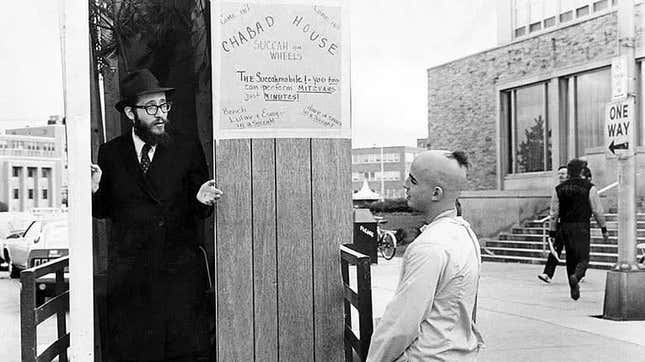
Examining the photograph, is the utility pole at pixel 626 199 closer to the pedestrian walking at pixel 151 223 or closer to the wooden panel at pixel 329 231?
the wooden panel at pixel 329 231

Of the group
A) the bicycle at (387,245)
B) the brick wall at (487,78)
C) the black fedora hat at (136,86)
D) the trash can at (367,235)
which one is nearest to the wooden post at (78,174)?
the black fedora hat at (136,86)

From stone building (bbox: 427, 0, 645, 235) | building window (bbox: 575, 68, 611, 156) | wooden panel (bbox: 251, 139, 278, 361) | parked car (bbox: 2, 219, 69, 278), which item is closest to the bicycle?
stone building (bbox: 427, 0, 645, 235)

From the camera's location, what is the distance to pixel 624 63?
859 centimetres

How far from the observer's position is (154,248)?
13.7 ft

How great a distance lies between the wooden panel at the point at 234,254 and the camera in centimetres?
419

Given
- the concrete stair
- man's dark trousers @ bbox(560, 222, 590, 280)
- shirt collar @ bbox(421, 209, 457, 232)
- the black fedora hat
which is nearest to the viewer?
shirt collar @ bbox(421, 209, 457, 232)

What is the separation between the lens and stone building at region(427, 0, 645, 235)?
22062mm

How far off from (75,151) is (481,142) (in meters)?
25.6

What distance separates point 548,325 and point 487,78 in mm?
20055

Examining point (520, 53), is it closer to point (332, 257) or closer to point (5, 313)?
point (5, 313)

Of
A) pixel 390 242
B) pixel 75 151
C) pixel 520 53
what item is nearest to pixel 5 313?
pixel 75 151

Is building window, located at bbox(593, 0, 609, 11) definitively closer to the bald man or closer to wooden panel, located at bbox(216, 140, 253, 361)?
wooden panel, located at bbox(216, 140, 253, 361)

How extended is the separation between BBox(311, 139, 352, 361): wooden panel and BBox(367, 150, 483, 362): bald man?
122 cm

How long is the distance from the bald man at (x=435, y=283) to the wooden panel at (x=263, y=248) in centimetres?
128
